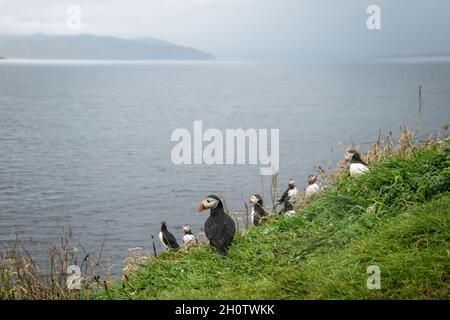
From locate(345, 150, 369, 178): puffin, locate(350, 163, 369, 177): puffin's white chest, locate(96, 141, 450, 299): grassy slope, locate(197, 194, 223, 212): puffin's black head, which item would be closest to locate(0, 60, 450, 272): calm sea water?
locate(345, 150, 369, 178): puffin

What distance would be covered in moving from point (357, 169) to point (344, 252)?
133 inches

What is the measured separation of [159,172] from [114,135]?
1962cm

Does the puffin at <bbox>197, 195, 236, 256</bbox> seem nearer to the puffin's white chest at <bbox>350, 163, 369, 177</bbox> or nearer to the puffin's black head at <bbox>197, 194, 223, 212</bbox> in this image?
the puffin's black head at <bbox>197, 194, 223, 212</bbox>

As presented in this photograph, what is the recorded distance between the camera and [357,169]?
462 inches

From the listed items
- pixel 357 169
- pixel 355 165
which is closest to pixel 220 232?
pixel 357 169

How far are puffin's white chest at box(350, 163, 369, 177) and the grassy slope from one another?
373 millimetres

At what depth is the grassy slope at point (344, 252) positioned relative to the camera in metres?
7.62

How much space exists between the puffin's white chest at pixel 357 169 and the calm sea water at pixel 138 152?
19.9 feet

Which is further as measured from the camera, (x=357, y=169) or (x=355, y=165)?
(x=355, y=165)

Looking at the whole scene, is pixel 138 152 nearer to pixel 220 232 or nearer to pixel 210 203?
pixel 210 203

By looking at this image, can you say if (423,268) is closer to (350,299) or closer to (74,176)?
(350,299)

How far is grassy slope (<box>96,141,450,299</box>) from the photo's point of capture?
762cm
